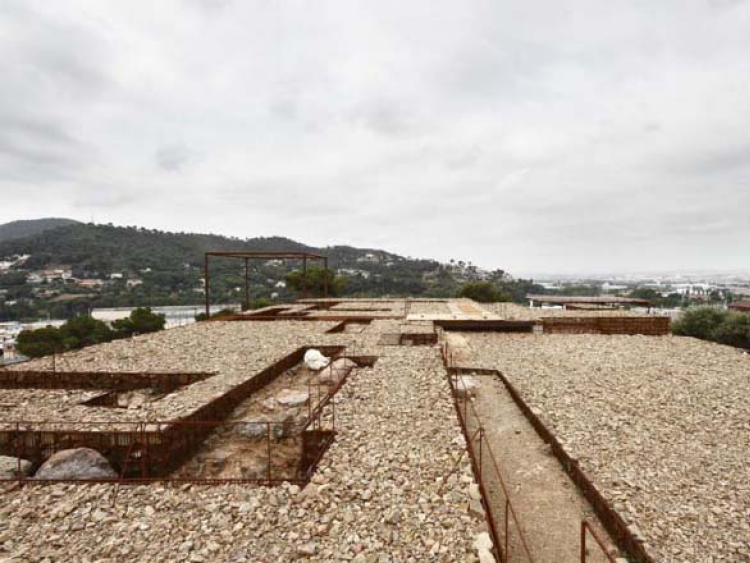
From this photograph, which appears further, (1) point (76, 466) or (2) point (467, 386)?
(2) point (467, 386)

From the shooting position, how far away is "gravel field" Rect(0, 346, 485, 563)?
12.4ft

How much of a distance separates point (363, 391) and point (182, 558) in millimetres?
4723

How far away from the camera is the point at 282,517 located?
4.33 metres

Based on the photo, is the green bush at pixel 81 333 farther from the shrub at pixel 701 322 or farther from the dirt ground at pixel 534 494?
the shrub at pixel 701 322

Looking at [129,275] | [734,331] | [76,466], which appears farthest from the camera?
[129,275]

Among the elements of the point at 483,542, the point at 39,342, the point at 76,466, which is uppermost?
the point at 483,542

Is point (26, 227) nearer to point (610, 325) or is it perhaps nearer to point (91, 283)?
point (91, 283)

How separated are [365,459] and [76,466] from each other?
Result: 12.8 ft

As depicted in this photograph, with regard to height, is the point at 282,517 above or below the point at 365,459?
below

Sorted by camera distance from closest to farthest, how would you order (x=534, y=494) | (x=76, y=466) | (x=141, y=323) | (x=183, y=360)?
(x=76, y=466), (x=534, y=494), (x=183, y=360), (x=141, y=323)

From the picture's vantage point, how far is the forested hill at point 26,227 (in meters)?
126

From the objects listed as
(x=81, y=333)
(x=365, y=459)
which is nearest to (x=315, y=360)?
(x=365, y=459)

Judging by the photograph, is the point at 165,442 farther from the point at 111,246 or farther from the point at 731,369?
the point at 111,246

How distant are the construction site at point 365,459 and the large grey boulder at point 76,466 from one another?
28mm
